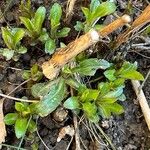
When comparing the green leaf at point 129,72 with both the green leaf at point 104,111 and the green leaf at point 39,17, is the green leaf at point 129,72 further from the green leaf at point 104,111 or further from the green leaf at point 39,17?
the green leaf at point 39,17

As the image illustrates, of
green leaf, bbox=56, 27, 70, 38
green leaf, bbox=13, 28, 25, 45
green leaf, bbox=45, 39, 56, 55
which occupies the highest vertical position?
green leaf, bbox=13, 28, 25, 45

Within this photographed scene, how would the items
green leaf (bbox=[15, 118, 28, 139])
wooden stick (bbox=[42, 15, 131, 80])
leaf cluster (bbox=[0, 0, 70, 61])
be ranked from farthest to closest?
leaf cluster (bbox=[0, 0, 70, 61]) < green leaf (bbox=[15, 118, 28, 139]) < wooden stick (bbox=[42, 15, 131, 80])

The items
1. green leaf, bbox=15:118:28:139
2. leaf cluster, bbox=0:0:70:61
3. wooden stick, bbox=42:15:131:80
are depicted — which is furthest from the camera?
leaf cluster, bbox=0:0:70:61

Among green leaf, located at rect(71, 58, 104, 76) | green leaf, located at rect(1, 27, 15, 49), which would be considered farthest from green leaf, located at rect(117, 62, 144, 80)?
green leaf, located at rect(1, 27, 15, 49)

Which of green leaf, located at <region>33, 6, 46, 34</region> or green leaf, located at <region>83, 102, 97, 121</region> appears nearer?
green leaf, located at <region>83, 102, 97, 121</region>

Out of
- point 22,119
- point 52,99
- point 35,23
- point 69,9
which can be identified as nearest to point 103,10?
point 69,9

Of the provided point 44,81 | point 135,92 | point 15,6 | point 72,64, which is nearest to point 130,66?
point 135,92

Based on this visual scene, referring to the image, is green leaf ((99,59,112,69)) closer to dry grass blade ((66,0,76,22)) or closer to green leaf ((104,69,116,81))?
green leaf ((104,69,116,81))
